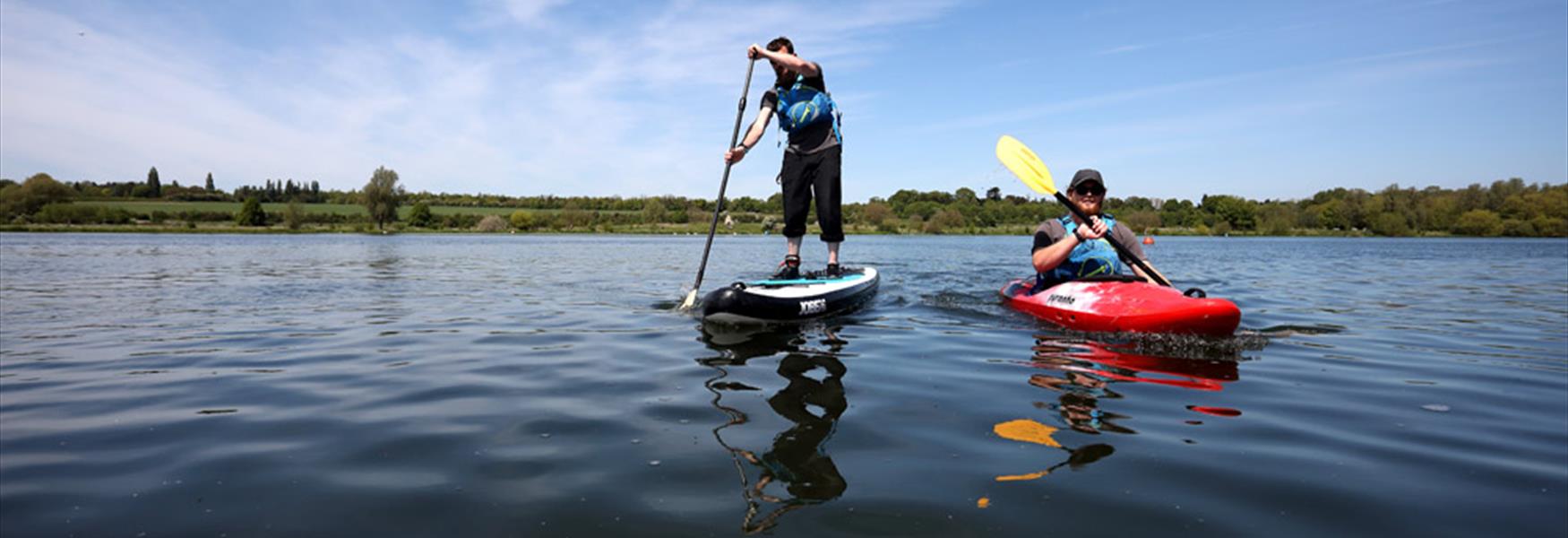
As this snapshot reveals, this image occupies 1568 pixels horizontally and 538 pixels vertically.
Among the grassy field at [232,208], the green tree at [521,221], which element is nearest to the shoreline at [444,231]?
the green tree at [521,221]

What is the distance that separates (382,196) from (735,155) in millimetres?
92983

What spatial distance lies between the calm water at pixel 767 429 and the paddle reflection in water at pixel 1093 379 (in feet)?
0.10

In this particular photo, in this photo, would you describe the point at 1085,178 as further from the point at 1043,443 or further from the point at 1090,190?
the point at 1043,443

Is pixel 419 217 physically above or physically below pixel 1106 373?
above

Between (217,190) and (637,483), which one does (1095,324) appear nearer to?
(637,483)

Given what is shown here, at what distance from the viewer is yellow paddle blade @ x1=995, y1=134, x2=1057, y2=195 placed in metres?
8.11

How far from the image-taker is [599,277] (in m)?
15.5

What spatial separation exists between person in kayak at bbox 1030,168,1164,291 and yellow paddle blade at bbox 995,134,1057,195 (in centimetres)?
30

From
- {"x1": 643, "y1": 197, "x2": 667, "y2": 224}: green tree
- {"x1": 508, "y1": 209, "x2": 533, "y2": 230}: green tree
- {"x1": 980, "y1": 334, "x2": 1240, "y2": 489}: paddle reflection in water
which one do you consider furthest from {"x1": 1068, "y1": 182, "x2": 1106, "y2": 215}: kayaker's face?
{"x1": 508, "y1": 209, "x2": 533, "y2": 230}: green tree

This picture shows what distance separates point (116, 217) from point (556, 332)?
9618 centimetres

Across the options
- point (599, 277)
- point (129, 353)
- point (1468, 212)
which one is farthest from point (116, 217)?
point (1468, 212)

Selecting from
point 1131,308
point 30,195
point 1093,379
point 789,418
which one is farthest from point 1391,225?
point 30,195

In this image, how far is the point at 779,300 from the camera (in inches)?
283

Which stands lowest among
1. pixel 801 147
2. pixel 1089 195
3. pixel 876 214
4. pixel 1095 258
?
pixel 1095 258
